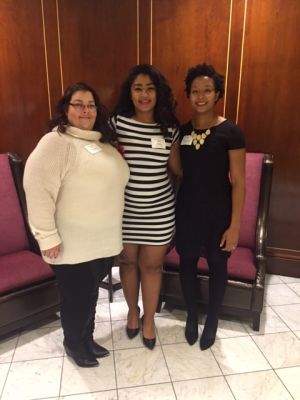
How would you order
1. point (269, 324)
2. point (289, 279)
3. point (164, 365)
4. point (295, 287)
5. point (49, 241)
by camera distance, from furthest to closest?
point (289, 279)
point (295, 287)
point (269, 324)
point (164, 365)
point (49, 241)

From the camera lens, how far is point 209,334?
2059mm

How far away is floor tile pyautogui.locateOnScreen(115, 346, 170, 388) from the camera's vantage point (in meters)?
1.82

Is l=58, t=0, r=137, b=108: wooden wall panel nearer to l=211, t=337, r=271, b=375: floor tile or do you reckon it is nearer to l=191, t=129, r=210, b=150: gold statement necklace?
l=191, t=129, r=210, b=150: gold statement necklace

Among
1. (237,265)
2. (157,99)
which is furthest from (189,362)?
(157,99)

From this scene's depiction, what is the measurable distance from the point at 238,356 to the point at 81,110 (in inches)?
63.9

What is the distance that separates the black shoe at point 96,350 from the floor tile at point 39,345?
19cm

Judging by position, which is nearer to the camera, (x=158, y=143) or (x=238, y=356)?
(x=158, y=143)

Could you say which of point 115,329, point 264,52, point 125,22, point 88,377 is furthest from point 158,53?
point 88,377

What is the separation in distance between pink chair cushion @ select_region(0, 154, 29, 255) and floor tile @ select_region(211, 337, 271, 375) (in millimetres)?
1505

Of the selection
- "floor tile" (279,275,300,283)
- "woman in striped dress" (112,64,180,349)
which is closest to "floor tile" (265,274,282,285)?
"floor tile" (279,275,300,283)

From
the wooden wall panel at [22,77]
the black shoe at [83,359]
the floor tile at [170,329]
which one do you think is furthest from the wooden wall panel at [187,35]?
the black shoe at [83,359]

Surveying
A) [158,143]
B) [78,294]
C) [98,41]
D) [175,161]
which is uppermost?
[98,41]

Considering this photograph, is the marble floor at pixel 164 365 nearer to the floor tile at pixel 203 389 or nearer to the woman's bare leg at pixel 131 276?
the floor tile at pixel 203 389

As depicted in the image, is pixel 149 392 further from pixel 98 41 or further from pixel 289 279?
pixel 98 41
